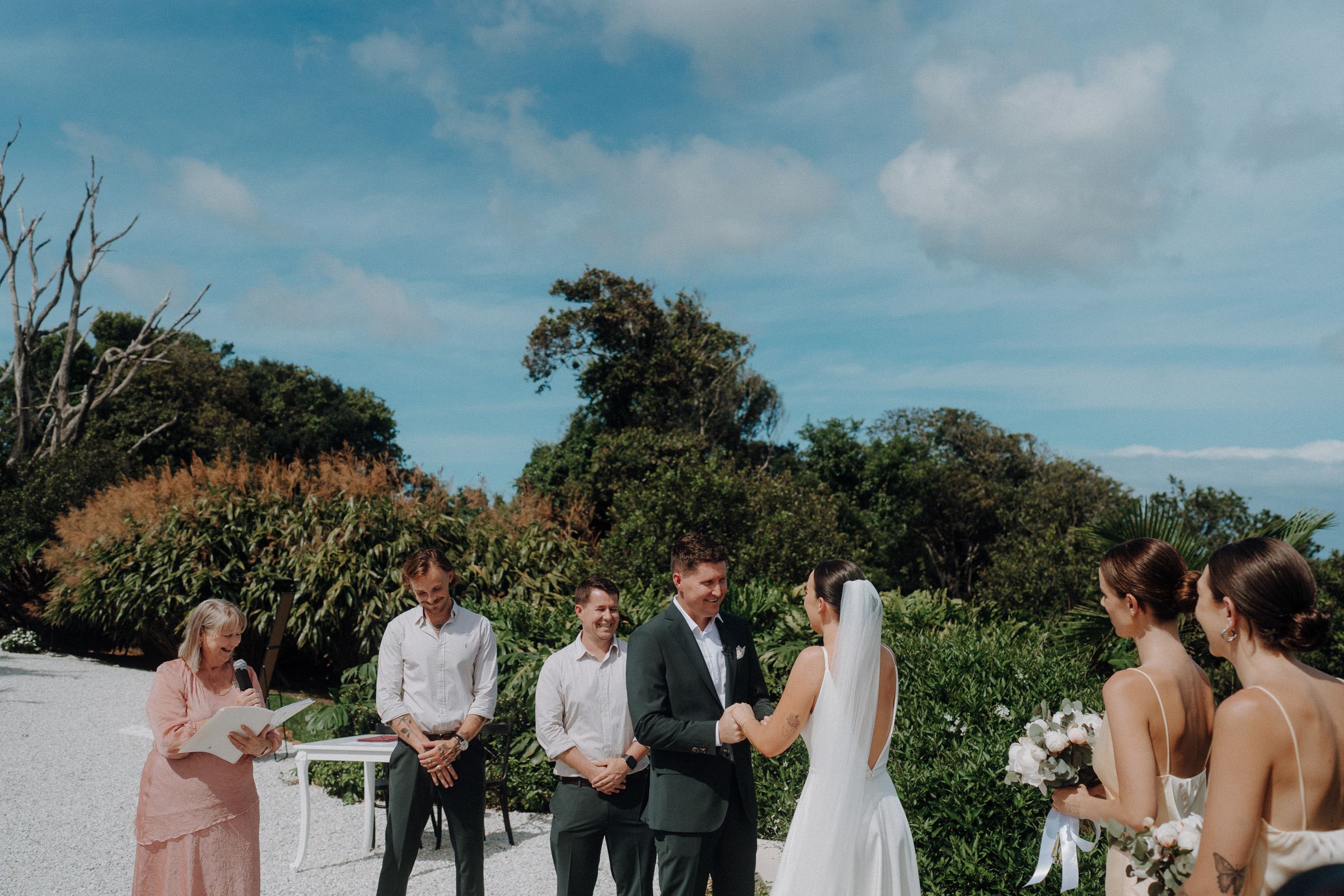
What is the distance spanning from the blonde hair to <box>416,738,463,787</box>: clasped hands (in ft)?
3.59

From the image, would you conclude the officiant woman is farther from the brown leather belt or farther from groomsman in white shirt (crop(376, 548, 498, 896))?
the brown leather belt

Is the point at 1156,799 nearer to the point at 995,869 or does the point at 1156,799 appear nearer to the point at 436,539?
the point at 995,869

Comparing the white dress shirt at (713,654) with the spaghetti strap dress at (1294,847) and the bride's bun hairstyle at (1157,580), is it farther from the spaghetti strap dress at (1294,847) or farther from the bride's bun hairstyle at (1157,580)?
the spaghetti strap dress at (1294,847)

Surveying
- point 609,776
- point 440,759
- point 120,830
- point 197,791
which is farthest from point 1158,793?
point 120,830

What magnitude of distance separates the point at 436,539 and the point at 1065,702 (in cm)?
1065

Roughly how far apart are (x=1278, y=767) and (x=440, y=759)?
3590 millimetres

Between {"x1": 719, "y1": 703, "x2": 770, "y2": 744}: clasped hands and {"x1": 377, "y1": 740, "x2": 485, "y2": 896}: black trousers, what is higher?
{"x1": 719, "y1": 703, "x2": 770, "y2": 744}: clasped hands

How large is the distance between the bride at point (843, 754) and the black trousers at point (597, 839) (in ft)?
3.72

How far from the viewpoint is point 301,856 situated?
19.5 feet

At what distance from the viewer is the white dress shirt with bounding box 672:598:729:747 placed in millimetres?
3822

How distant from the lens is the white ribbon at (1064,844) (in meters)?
2.87

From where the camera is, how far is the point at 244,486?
1384 centimetres

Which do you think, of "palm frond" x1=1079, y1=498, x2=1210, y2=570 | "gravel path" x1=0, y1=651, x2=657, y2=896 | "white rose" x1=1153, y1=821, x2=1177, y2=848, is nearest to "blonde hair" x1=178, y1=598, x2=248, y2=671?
"gravel path" x1=0, y1=651, x2=657, y2=896

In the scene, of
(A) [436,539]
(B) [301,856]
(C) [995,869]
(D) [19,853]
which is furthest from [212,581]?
(C) [995,869]
